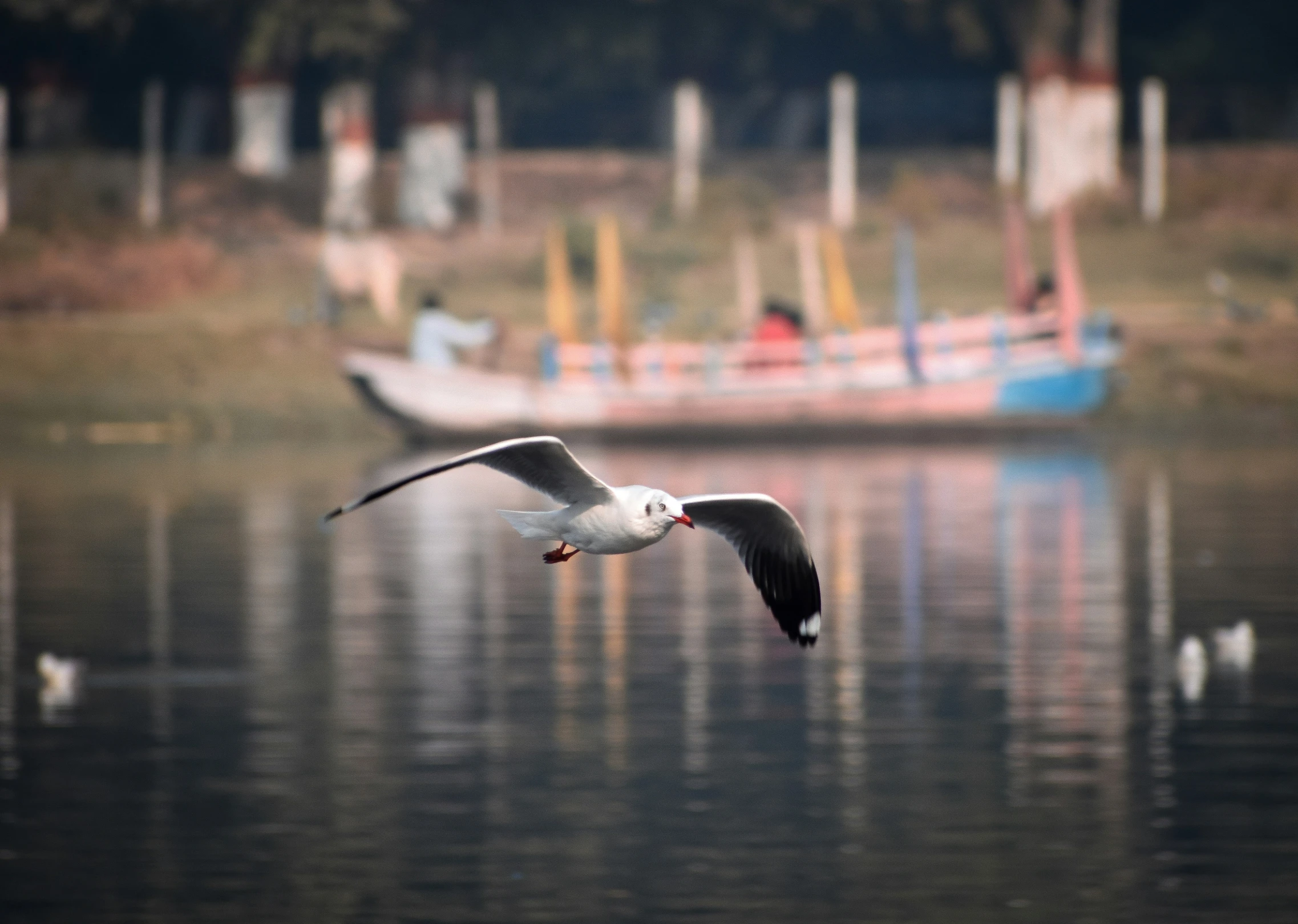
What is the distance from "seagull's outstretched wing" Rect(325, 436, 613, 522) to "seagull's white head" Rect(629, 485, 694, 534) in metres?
0.19

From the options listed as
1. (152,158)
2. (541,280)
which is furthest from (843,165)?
(152,158)

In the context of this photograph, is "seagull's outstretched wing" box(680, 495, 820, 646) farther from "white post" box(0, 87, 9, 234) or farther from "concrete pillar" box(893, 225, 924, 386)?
"white post" box(0, 87, 9, 234)

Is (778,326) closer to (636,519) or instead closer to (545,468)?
(545,468)

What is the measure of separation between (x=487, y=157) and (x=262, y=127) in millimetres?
4954

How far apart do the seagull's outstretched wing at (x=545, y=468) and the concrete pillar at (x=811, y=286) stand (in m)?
33.9

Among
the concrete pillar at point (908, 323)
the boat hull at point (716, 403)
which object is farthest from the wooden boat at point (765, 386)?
the concrete pillar at point (908, 323)

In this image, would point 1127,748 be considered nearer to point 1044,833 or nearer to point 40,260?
point 1044,833

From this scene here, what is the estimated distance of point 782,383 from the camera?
4322cm

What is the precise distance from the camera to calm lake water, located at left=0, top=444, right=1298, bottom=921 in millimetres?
14586

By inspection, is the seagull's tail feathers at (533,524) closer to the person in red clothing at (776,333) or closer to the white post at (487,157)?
the person in red clothing at (776,333)

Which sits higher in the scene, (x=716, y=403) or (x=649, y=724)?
(x=716, y=403)

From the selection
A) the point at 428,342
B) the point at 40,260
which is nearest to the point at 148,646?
the point at 428,342

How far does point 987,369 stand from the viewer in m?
43.3

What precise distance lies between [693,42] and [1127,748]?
38.8 metres
